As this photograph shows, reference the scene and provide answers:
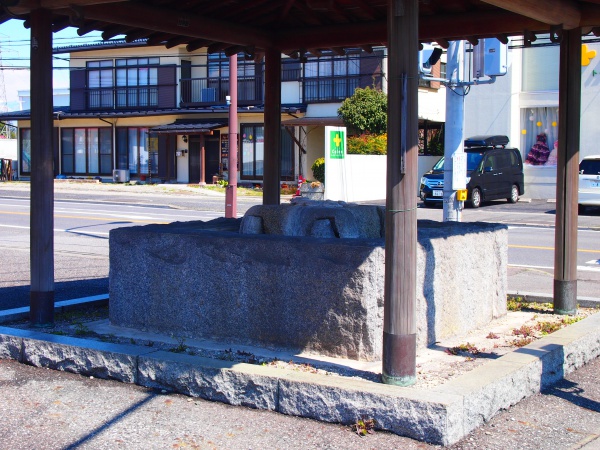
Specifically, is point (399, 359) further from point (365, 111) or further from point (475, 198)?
point (365, 111)

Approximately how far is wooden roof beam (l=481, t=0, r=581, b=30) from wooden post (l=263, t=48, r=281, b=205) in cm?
333

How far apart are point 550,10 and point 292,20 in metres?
3.27

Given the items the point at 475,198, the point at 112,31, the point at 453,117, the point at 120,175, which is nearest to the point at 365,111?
the point at 475,198

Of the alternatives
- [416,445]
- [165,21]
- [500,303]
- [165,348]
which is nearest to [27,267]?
[165,21]

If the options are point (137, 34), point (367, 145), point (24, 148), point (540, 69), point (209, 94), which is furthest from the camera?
point (24, 148)

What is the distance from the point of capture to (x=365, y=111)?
109ft

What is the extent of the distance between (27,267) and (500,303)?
8.33m

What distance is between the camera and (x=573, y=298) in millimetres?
8500

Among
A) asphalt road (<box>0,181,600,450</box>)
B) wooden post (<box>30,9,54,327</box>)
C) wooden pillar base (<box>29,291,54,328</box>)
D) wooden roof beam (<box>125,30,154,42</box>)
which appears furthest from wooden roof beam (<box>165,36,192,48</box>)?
asphalt road (<box>0,181,600,450</box>)

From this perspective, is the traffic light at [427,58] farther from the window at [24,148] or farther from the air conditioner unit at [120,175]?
the window at [24,148]

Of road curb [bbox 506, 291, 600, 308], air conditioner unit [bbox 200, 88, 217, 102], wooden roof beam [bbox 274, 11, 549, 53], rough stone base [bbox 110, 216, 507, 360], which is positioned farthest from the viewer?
air conditioner unit [bbox 200, 88, 217, 102]

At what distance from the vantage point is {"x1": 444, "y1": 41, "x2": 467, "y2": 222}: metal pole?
42.4ft

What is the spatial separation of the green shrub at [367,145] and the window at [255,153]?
6.37 metres

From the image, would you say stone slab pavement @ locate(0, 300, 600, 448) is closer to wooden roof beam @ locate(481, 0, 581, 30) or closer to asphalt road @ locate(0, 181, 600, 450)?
asphalt road @ locate(0, 181, 600, 450)
